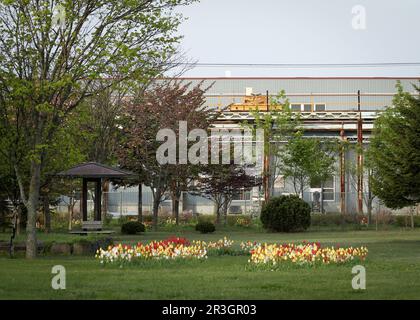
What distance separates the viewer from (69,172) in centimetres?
3111

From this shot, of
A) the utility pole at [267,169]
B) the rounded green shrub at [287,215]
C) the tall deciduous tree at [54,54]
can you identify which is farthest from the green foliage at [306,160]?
the tall deciduous tree at [54,54]

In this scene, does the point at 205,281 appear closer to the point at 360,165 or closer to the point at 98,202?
the point at 98,202

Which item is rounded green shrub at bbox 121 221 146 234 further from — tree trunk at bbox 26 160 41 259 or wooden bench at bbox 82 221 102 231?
tree trunk at bbox 26 160 41 259

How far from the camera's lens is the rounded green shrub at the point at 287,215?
3972 centimetres

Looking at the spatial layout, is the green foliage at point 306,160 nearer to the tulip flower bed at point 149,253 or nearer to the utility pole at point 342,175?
the utility pole at point 342,175

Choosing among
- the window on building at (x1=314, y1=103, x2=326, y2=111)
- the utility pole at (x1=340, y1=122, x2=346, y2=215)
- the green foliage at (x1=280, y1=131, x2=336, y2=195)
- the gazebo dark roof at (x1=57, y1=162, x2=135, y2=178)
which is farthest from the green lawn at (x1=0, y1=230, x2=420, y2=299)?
the window on building at (x1=314, y1=103, x2=326, y2=111)

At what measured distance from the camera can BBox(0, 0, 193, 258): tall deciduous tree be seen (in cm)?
2122

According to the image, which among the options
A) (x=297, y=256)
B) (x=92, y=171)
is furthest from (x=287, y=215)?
(x=297, y=256)

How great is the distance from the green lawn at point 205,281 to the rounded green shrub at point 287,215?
60.3ft

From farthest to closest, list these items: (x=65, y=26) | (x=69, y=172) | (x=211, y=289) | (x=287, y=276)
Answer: (x=69, y=172), (x=65, y=26), (x=287, y=276), (x=211, y=289)

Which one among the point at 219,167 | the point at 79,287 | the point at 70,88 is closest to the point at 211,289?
the point at 79,287

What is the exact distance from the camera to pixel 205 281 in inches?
623
